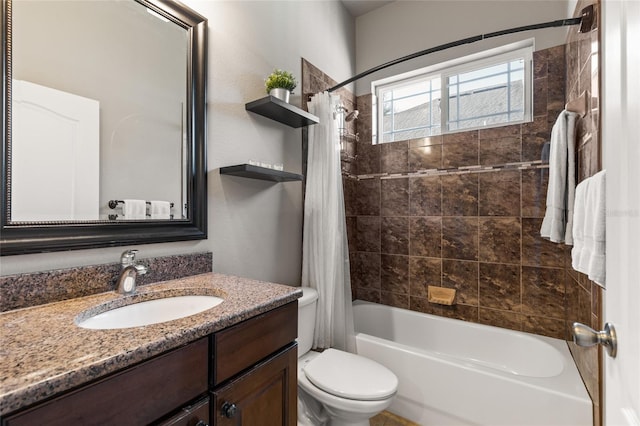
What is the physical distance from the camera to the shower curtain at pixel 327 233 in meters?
1.91

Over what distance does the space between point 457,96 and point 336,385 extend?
2313 millimetres

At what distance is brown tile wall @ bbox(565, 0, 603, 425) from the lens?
1210mm

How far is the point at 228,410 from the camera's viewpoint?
2.60 ft

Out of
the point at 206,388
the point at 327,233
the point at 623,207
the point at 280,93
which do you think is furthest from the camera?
the point at 327,233

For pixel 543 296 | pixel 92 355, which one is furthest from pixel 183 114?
pixel 543 296

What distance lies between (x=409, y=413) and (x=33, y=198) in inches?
81.5

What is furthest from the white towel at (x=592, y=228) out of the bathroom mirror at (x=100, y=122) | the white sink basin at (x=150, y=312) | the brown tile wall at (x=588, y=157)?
the bathroom mirror at (x=100, y=122)

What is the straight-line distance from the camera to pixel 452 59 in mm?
2379

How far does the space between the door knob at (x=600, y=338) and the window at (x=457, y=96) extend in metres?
2.00

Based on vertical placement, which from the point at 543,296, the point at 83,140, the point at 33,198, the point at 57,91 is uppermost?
the point at 57,91

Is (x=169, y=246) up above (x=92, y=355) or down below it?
above

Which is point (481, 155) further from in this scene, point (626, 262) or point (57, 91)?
point (57, 91)

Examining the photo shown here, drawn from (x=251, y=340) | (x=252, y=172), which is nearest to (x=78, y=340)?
(x=251, y=340)

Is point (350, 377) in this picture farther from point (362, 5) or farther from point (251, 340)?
point (362, 5)
